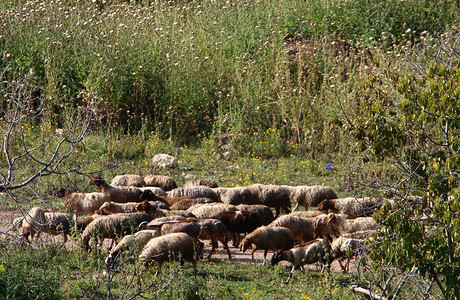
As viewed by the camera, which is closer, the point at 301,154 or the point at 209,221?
the point at 209,221

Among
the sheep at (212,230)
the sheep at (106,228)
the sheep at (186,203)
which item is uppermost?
the sheep at (106,228)

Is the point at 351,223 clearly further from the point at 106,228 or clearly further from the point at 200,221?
the point at 106,228

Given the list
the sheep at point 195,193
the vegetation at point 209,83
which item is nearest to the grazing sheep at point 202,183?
the sheep at point 195,193

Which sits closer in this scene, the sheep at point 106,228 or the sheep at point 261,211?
the sheep at point 106,228

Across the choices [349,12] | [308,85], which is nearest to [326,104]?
[308,85]

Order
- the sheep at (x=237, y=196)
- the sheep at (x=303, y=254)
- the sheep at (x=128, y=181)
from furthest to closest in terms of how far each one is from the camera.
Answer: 1. the sheep at (x=128, y=181)
2. the sheep at (x=237, y=196)
3. the sheep at (x=303, y=254)

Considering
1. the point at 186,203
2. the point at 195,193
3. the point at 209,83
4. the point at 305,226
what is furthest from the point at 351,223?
the point at 209,83

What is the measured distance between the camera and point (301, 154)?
15.5m

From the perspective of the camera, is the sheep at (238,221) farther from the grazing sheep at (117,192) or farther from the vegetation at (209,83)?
the grazing sheep at (117,192)

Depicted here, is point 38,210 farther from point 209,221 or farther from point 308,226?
point 308,226

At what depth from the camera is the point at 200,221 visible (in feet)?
31.5

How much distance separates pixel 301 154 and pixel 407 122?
884 cm

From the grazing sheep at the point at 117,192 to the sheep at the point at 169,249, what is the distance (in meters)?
3.08

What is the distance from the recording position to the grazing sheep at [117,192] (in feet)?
37.3
